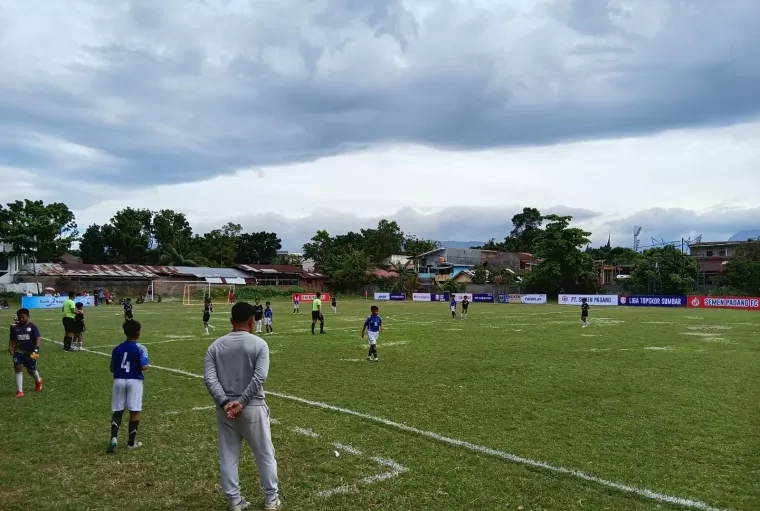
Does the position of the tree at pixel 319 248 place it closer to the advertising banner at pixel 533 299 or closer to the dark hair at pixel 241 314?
the advertising banner at pixel 533 299

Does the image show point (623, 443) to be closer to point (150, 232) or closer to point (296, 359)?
point (296, 359)

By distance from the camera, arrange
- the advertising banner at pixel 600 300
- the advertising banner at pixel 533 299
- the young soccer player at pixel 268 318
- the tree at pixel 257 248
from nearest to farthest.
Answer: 1. the young soccer player at pixel 268 318
2. the advertising banner at pixel 600 300
3. the advertising banner at pixel 533 299
4. the tree at pixel 257 248

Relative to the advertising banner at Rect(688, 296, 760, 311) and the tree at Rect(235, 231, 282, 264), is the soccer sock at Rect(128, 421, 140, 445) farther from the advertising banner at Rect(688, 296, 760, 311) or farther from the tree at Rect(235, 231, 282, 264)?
the tree at Rect(235, 231, 282, 264)

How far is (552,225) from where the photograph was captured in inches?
2709

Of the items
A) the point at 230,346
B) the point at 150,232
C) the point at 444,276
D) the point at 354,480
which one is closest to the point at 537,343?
the point at 354,480

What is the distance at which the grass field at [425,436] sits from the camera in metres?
6.16

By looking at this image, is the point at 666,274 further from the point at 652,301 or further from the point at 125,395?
the point at 125,395

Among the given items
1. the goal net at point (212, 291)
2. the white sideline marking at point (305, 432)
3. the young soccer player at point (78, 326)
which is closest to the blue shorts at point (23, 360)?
the white sideline marking at point (305, 432)

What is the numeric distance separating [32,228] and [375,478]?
229ft

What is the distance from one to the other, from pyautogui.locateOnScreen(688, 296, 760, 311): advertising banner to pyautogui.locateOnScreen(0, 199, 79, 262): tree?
69211mm

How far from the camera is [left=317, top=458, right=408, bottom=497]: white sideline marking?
6219mm

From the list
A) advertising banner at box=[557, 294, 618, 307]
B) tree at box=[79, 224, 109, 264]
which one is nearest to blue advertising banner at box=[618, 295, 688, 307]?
advertising banner at box=[557, 294, 618, 307]

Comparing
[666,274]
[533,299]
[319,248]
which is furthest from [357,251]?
[666,274]

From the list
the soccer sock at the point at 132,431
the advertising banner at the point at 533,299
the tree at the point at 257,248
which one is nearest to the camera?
the soccer sock at the point at 132,431
